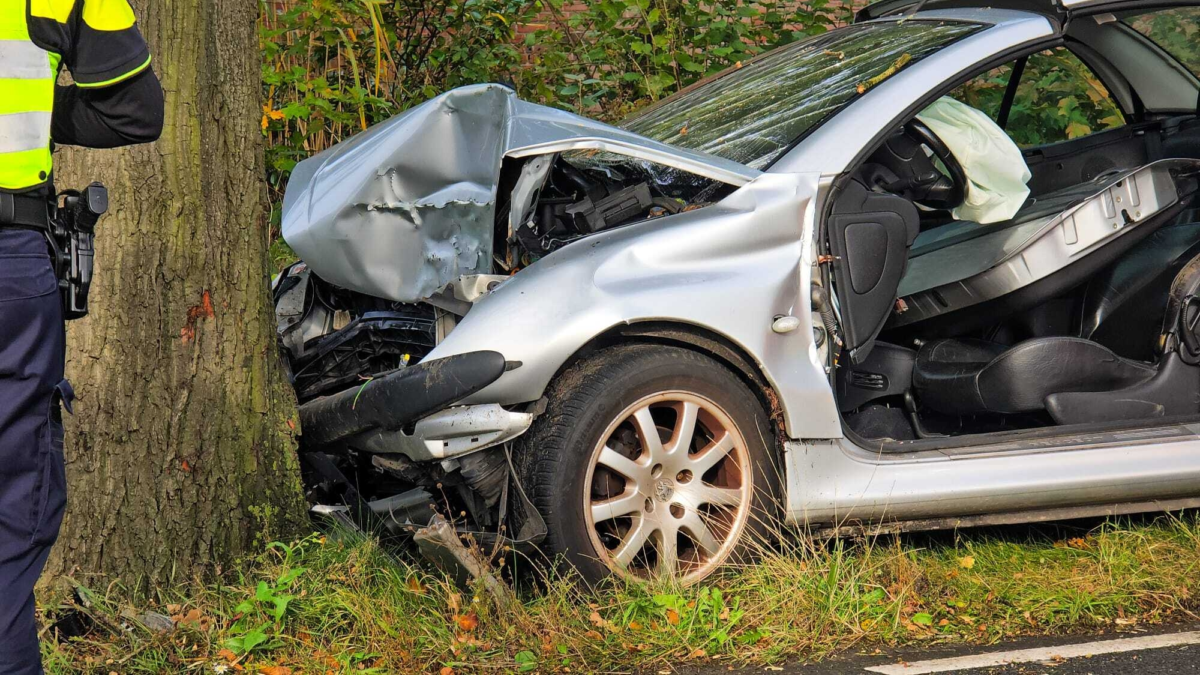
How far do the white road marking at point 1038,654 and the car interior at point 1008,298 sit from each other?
0.73 metres

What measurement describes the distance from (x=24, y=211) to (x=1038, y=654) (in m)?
2.68

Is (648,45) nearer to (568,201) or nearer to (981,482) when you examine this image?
(568,201)

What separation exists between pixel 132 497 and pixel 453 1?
4925 mm

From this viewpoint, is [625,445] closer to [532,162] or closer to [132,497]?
[532,162]

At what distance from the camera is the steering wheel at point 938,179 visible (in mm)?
4020

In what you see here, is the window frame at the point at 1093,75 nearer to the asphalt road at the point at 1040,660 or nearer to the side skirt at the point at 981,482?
the side skirt at the point at 981,482

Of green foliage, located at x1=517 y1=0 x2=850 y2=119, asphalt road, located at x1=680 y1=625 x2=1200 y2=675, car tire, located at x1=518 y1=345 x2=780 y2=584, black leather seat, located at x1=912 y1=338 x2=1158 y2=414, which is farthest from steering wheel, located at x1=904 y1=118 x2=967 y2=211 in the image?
green foliage, located at x1=517 y1=0 x2=850 y2=119

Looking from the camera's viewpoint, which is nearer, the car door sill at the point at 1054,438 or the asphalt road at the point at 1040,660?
the asphalt road at the point at 1040,660

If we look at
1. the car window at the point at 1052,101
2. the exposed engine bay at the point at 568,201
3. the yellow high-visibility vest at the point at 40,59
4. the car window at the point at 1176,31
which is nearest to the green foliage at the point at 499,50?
the car window at the point at 1052,101

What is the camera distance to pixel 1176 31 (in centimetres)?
504

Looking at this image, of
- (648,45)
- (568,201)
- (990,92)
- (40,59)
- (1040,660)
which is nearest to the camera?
(40,59)

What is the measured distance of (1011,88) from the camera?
5355 millimetres

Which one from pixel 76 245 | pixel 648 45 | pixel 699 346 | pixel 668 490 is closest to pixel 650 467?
pixel 668 490

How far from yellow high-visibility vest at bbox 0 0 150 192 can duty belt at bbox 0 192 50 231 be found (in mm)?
24
